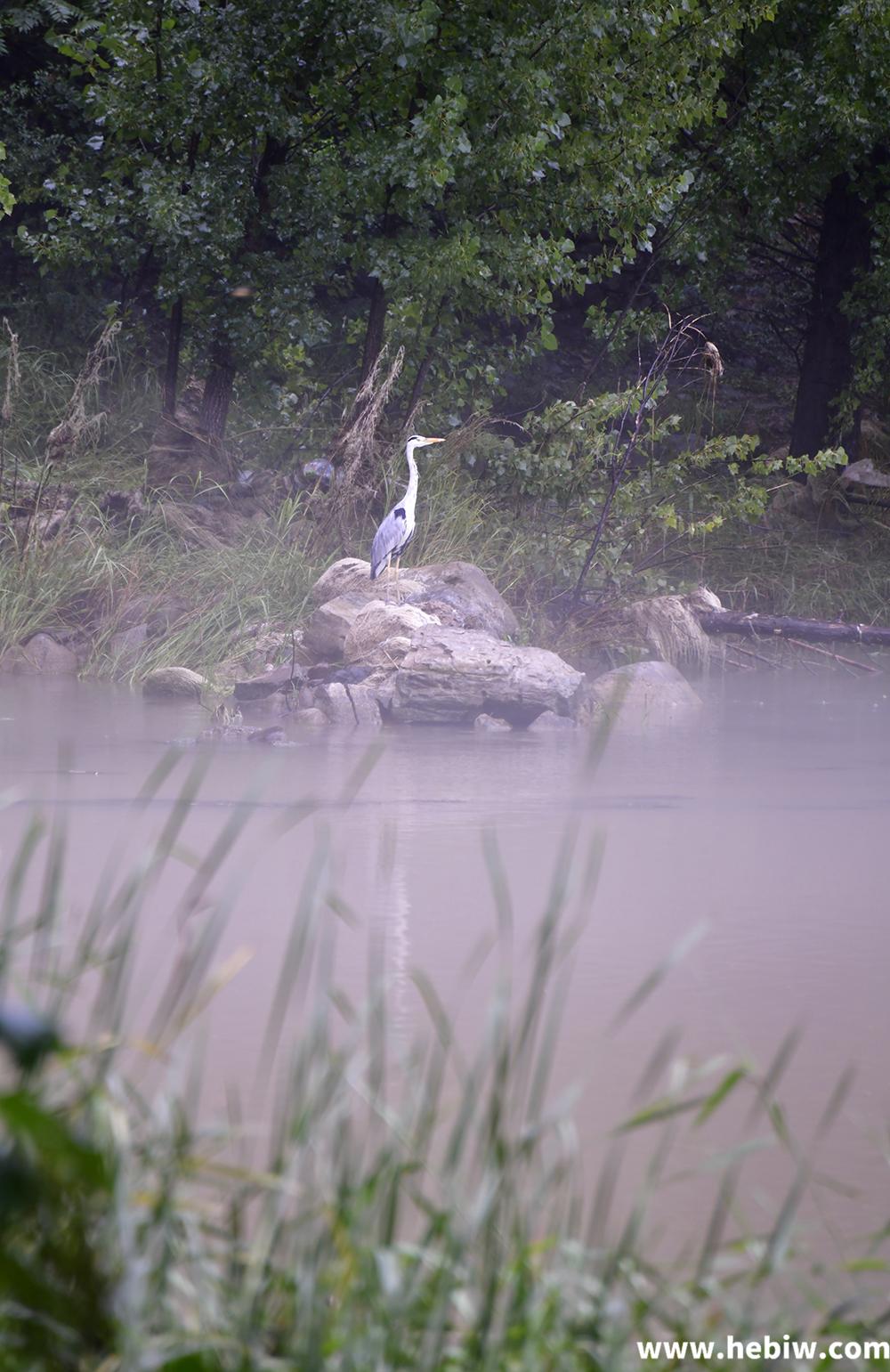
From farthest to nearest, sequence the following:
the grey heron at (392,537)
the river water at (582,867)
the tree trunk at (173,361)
Answer: the tree trunk at (173,361)
the grey heron at (392,537)
the river water at (582,867)

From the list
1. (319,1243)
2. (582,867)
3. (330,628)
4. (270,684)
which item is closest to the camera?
(319,1243)

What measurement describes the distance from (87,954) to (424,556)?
8.33 m

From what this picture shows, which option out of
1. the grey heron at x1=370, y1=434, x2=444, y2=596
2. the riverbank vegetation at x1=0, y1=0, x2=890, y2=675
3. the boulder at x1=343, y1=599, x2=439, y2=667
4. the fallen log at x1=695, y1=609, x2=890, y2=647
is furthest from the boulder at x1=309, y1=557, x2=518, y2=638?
the fallen log at x1=695, y1=609, x2=890, y2=647

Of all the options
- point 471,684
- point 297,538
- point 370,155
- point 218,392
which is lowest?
point 471,684

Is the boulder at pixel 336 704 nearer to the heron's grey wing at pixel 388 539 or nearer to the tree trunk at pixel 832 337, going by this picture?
the heron's grey wing at pixel 388 539

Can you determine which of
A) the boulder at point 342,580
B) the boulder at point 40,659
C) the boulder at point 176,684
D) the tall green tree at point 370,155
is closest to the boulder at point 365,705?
the boulder at point 176,684

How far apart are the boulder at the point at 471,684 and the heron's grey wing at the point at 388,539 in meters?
0.89

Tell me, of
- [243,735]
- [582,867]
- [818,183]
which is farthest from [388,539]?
[818,183]

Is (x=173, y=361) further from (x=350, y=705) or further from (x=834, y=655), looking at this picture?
(x=834, y=655)

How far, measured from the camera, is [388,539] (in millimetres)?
8273

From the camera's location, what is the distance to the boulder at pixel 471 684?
24.2ft

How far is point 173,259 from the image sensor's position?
1005 cm

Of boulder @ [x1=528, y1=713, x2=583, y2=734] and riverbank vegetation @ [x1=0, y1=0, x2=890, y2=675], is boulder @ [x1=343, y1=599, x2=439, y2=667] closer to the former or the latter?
boulder @ [x1=528, y1=713, x2=583, y2=734]

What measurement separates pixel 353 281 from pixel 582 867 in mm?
8628
